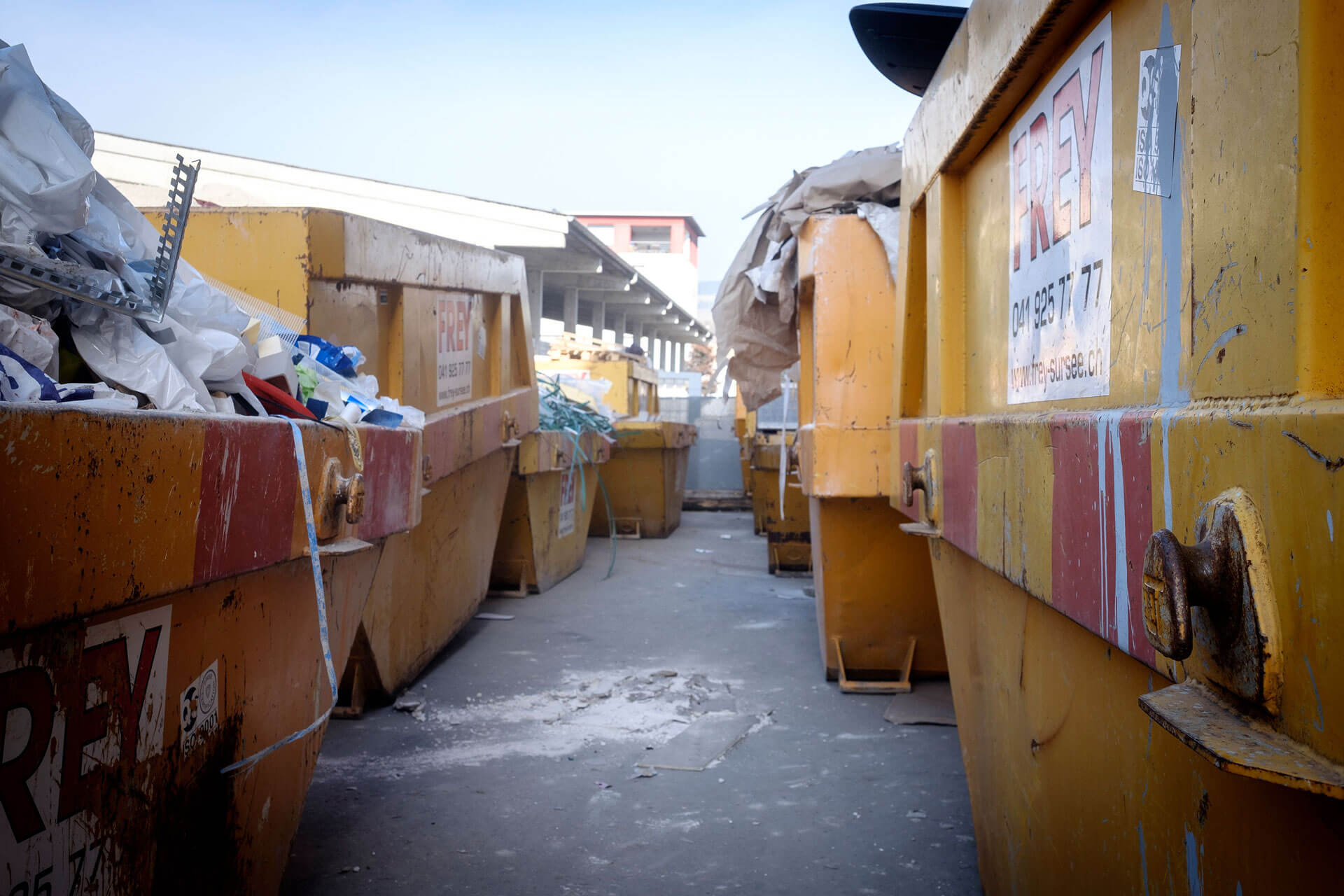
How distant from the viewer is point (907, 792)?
279cm

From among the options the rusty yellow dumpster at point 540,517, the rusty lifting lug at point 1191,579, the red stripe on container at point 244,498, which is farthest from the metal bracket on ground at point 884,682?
the rusty lifting lug at point 1191,579

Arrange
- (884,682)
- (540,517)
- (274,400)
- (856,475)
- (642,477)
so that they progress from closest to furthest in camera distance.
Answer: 1. (274,400)
2. (856,475)
3. (884,682)
4. (540,517)
5. (642,477)

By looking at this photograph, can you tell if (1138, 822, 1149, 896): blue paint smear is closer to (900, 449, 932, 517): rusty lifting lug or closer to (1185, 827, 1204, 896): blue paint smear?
(1185, 827, 1204, 896): blue paint smear

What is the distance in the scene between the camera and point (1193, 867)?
0.89 metres

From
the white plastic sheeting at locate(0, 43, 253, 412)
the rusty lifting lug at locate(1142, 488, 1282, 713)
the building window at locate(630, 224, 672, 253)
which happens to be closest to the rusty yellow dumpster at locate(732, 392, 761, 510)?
the white plastic sheeting at locate(0, 43, 253, 412)

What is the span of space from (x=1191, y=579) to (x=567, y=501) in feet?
19.8

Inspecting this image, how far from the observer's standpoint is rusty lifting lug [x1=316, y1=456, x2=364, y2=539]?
173 centimetres

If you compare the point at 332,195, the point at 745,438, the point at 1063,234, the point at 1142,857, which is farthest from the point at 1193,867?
the point at 332,195

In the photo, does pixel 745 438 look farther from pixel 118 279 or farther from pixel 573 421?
pixel 118 279

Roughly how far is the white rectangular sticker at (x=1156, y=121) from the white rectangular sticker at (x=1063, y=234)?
0.41 feet

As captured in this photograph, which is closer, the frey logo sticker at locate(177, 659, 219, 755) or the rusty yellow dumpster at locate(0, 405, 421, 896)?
the rusty yellow dumpster at locate(0, 405, 421, 896)

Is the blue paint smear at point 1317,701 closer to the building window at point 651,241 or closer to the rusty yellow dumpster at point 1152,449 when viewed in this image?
the rusty yellow dumpster at point 1152,449

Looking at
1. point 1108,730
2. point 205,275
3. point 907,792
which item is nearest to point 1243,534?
point 1108,730

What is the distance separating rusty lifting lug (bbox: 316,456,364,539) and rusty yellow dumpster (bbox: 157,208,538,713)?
135 centimetres
